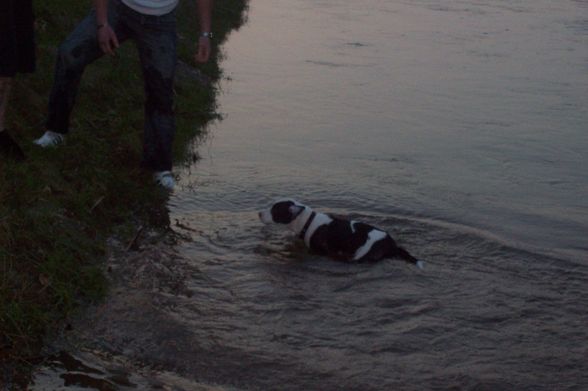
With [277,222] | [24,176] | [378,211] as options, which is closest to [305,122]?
[378,211]

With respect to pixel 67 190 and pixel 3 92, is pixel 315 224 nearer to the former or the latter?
pixel 67 190

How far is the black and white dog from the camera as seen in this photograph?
7.68 metres

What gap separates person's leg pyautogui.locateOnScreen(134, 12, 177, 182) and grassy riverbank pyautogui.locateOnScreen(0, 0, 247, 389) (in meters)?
0.23

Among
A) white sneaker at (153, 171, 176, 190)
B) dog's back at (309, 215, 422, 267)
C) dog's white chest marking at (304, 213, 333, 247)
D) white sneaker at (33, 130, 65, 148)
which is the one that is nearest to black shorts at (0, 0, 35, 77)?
white sneaker at (33, 130, 65, 148)

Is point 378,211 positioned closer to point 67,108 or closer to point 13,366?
point 67,108

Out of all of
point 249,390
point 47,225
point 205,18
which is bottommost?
point 249,390

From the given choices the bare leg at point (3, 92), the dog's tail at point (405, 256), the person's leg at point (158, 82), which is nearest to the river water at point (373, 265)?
the dog's tail at point (405, 256)

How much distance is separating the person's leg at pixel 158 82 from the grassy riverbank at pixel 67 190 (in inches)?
A: 9.2

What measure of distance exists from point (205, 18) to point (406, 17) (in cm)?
1734

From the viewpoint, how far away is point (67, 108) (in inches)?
328

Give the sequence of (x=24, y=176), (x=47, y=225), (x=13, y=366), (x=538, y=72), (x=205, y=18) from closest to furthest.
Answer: (x=13, y=366) < (x=47, y=225) < (x=24, y=176) < (x=205, y=18) < (x=538, y=72)

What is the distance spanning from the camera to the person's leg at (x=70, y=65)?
7.89 meters

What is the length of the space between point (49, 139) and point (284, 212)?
203cm

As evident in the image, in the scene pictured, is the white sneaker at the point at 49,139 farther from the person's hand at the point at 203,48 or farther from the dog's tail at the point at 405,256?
the dog's tail at the point at 405,256
